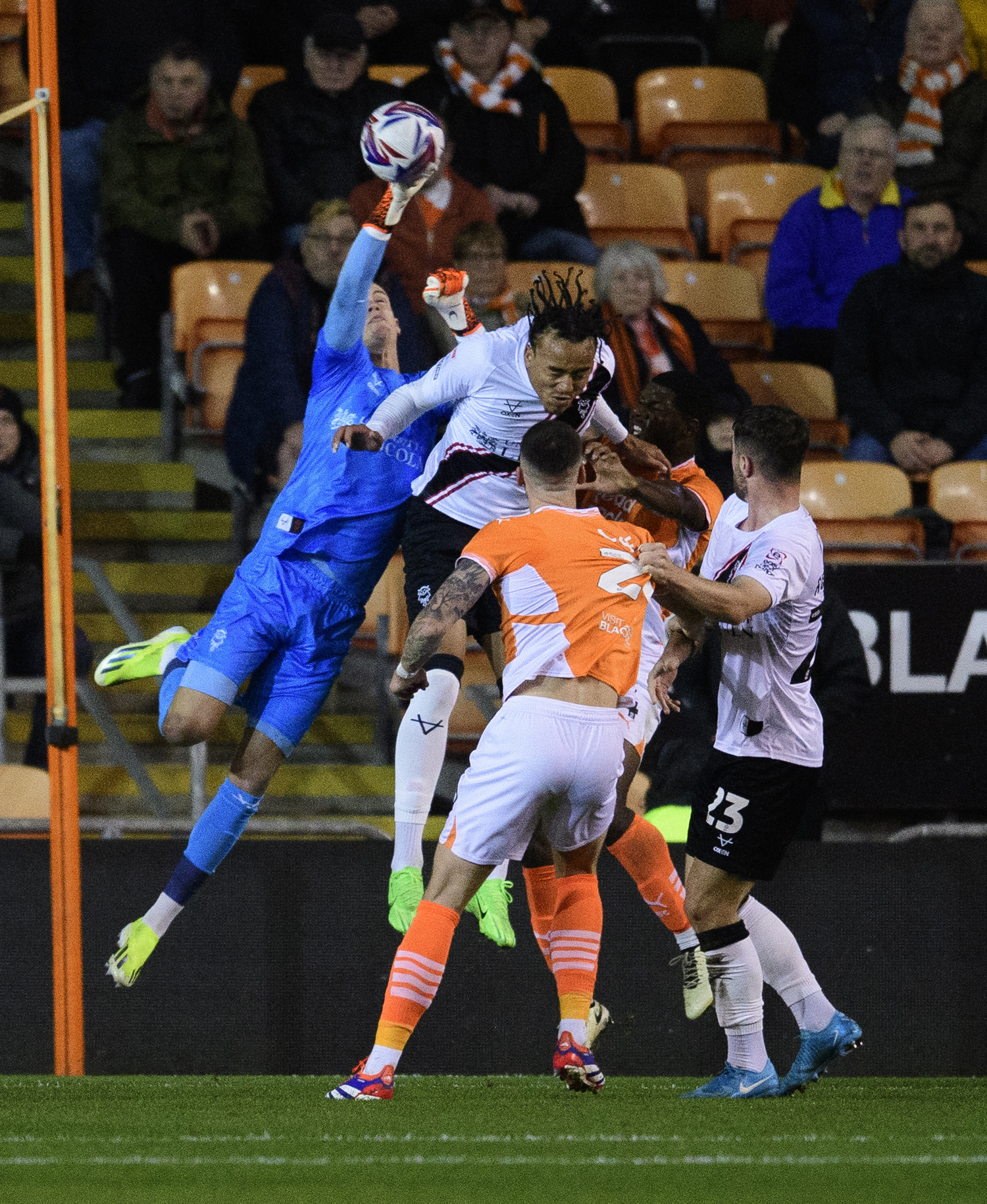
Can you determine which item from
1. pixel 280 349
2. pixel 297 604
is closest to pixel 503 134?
pixel 280 349

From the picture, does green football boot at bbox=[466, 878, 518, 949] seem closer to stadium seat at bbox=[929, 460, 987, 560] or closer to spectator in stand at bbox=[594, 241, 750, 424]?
spectator in stand at bbox=[594, 241, 750, 424]

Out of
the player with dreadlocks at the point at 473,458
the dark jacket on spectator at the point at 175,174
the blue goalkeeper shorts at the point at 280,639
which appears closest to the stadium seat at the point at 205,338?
the dark jacket on spectator at the point at 175,174

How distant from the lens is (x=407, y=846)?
6.41m

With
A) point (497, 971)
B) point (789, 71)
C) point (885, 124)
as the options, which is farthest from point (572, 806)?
point (789, 71)

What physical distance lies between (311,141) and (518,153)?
1.07 meters

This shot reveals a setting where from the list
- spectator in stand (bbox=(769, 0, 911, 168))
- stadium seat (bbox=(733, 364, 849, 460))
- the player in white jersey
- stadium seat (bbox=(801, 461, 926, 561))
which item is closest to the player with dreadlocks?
the player in white jersey

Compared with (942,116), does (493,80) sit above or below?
above

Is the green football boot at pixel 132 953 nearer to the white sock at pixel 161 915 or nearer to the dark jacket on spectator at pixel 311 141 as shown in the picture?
the white sock at pixel 161 915

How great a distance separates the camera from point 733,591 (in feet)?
17.2

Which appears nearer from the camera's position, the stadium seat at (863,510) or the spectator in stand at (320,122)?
the stadium seat at (863,510)

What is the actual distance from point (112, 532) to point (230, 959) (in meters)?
2.48

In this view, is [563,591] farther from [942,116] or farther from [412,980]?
[942,116]

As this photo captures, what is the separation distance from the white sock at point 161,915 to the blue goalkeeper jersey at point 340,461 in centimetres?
119

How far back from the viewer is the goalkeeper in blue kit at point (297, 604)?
20.6 ft
